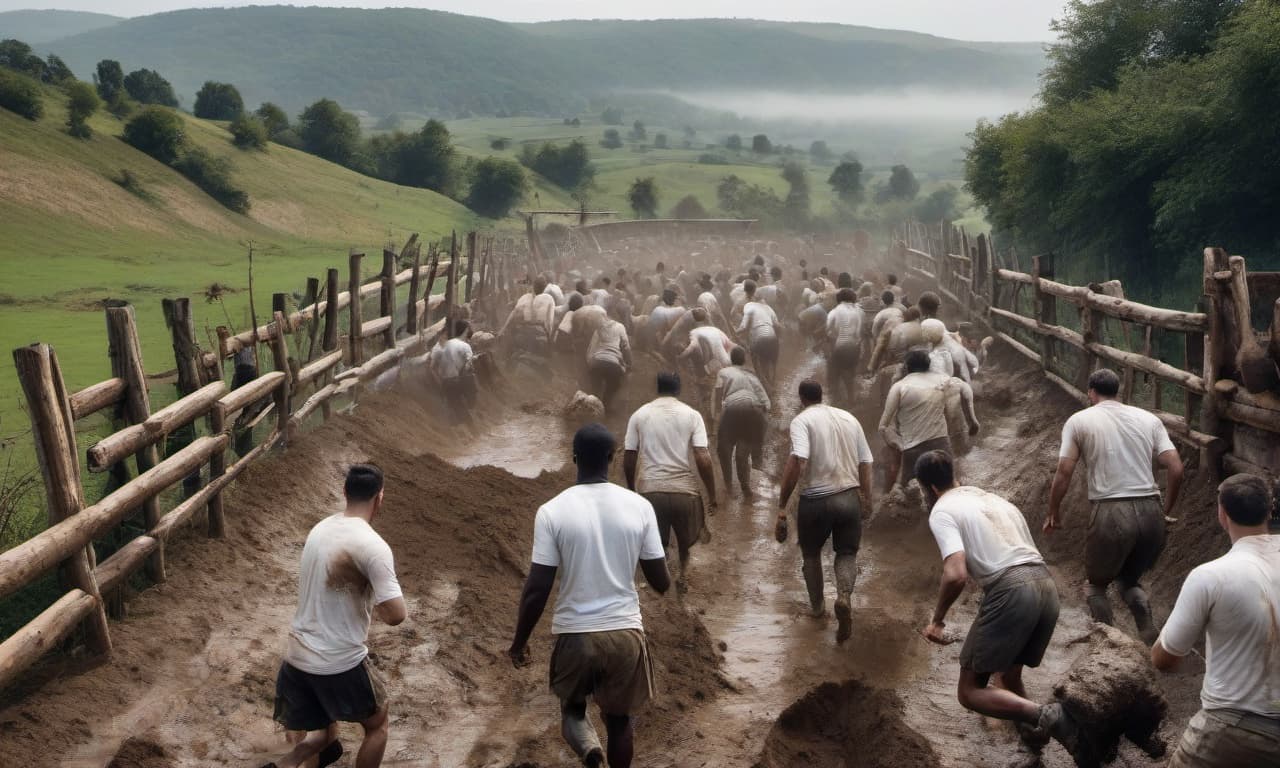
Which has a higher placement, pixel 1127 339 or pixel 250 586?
pixel 1127 339

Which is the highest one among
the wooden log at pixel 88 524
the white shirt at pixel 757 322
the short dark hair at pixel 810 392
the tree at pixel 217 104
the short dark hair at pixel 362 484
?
the tree at pixel 217 104

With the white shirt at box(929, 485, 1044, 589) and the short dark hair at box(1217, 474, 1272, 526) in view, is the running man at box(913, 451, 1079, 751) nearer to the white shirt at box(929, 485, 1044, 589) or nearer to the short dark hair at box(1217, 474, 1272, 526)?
the white shirt at box(929, 485, 1044, 589)

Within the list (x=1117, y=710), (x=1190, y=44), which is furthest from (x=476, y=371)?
(x=1190, y=44)

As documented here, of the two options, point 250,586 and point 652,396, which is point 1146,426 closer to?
point 250,586

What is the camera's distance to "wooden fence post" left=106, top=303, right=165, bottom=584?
783 centimetres

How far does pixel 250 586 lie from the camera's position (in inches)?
336

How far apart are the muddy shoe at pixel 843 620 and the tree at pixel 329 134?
73.5 m

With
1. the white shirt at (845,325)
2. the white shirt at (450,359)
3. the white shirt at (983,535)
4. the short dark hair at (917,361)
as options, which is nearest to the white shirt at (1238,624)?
the white shirt at (983,535)

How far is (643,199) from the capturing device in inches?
3391

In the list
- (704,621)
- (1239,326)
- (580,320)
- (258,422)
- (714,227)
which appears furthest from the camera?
(714,227)

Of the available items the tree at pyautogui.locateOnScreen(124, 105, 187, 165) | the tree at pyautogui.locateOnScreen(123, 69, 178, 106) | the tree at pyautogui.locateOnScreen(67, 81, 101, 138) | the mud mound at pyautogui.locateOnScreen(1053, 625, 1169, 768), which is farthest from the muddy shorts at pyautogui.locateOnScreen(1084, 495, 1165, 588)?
the tree at pyautogui.locateOnScreen(123, 69, 178, 106)

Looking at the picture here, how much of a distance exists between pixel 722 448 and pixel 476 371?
6.52 metres

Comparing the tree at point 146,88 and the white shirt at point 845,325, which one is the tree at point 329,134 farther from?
the white shirt at point 845,325

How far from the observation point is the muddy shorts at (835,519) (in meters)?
8.43
